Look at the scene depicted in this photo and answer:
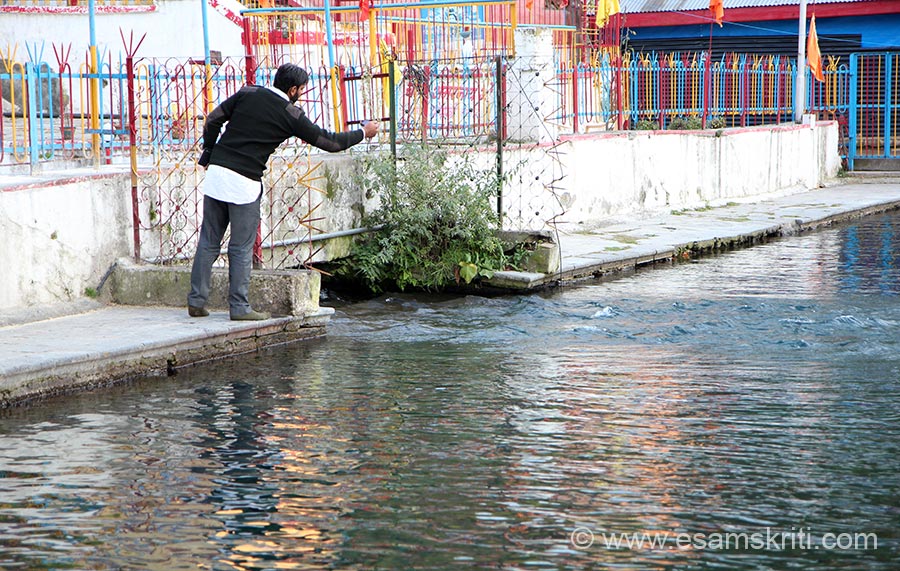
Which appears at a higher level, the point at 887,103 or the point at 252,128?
the point at 887,103

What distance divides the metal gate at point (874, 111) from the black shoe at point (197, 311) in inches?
727

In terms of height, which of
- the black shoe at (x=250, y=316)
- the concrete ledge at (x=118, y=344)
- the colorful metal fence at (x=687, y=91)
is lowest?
the concrete ledge at (x=118, y=344)

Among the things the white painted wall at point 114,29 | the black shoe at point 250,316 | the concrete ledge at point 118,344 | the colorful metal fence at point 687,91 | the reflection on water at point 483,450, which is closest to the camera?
the reflection on water at point 483,450

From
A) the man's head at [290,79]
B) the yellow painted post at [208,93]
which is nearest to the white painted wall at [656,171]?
the yellow painted post at [208,93]

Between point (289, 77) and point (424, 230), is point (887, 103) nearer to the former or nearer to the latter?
point (424, 230)

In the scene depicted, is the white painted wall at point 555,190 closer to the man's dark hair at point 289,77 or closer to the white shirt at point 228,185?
the white shirt at point 228,185

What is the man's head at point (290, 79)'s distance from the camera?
8.84 m

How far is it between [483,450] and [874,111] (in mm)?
22041

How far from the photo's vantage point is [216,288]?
945 centimetres

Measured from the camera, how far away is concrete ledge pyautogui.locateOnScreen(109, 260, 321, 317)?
9.36m

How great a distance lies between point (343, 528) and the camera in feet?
16.4

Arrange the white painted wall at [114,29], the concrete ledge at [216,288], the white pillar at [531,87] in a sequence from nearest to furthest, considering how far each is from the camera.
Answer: the concrete ledge at [216,288], the white pillar at [531,87], the white painted wall at [114,29]

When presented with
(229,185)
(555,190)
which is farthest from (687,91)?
(229,185)

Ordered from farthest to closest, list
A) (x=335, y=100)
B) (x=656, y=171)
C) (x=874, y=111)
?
(x=874, y=111)
(x=656, y=171)
(x=335, y=100)
